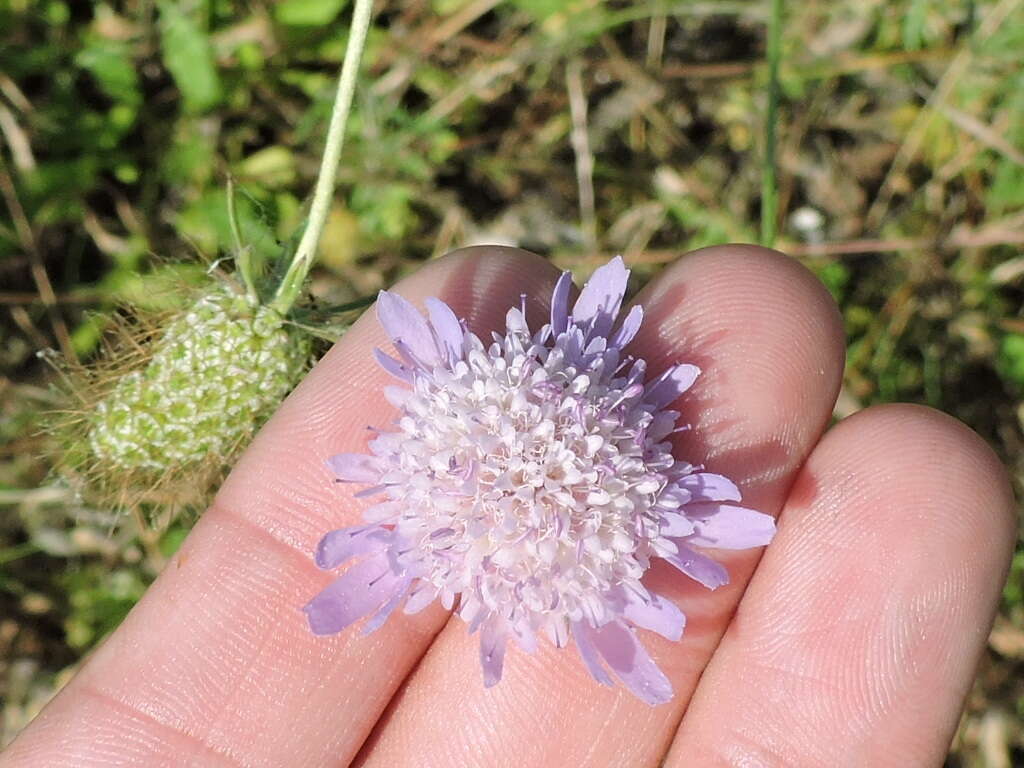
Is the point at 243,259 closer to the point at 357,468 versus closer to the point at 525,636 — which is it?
the point at 357,468

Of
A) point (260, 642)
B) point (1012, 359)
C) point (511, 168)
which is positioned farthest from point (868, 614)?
point (511, 168)

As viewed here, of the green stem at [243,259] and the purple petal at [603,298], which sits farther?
the green stem at [243,259]

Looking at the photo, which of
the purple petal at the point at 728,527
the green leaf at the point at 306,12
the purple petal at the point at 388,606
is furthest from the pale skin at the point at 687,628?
the green leaf at the point at 306,12

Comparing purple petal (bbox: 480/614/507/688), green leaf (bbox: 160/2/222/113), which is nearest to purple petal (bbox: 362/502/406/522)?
purple petal (bbox: 480/614/507/688)

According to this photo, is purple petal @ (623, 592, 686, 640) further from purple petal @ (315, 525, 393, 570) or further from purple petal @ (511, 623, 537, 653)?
purple petal @ (315, 525, 393, 570)

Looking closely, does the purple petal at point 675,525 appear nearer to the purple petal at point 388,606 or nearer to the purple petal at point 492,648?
the purple petal at point 492,648

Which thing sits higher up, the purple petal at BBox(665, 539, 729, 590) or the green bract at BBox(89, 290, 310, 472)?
the green bract at BBox(89, 290, 310, 472)
